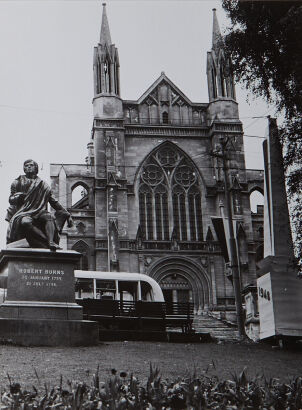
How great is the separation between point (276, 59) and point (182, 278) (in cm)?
3012

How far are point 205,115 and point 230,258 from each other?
24234 millimetres

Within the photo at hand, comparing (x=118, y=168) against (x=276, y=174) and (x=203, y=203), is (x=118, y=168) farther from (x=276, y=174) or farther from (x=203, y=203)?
(x=276, y=174)

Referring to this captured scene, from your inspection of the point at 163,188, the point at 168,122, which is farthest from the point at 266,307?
the point at 168,122

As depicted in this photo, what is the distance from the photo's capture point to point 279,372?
12.7m

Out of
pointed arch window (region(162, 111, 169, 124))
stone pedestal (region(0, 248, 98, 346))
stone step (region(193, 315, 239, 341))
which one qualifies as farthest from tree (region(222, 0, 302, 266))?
pointed arch window (region(162, 111, 169, 124))

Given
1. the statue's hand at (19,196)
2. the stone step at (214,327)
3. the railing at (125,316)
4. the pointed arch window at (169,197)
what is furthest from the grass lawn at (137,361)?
the pointed arch window at (169,197)

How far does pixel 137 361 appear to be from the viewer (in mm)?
12891

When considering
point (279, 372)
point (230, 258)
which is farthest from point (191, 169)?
point (279, 372)

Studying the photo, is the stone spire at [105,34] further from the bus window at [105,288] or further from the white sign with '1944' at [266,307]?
the white sign with '1944' at [266,307]

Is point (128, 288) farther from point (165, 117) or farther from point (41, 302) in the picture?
point (165, 117)

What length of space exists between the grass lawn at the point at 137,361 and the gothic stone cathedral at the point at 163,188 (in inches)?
1041

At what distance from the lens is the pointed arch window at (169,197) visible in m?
45.2

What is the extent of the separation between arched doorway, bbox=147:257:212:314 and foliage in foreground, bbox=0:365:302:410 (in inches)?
1366

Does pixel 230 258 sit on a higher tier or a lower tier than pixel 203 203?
lower
